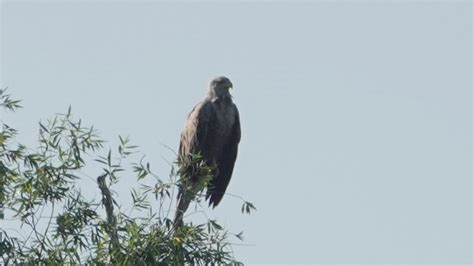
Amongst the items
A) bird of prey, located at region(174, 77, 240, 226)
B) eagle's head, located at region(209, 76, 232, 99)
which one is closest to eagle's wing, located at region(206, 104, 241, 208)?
bird of prey, located at region(174, 77, 240, 226)

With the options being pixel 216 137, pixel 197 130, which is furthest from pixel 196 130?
pixel 216 137

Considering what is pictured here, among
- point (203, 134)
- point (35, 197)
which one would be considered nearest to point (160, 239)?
point (35, 197)

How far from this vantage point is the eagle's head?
1457cm

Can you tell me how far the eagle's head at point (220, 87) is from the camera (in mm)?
14570

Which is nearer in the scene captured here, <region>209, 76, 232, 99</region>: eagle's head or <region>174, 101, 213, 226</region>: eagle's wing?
<region>174, 101, 213, 226</region>: eagle's wing

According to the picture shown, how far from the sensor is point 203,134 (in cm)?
1424

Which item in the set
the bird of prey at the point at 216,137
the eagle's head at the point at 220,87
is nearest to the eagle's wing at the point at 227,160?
the bird of prey at the point at 216,137

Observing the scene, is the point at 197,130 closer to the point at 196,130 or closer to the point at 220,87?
the point at 196,130

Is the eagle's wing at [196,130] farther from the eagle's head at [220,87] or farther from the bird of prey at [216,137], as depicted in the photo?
the eagle's head at [220,87]

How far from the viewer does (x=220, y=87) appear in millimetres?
14625

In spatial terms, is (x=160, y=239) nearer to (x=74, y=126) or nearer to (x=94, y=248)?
(x=94, y=248)

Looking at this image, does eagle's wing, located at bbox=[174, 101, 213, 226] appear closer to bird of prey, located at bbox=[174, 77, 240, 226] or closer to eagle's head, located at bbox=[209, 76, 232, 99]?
bird of prey, located at bbox=[174, 77, 240, 226]

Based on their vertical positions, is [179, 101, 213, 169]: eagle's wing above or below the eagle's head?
below

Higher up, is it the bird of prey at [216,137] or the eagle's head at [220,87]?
the eagle's head at [220,87]
